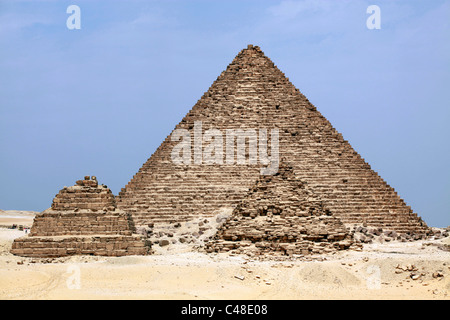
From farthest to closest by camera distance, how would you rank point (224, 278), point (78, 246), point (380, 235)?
point (380, 235) < point (78, 246) < point (224, 278)

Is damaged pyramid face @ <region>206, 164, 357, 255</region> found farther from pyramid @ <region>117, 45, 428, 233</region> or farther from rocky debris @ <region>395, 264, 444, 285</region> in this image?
pyramid @ <region>117, 45, 428, 233</region>

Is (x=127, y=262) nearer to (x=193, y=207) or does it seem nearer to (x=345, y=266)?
(x=345, y=266)

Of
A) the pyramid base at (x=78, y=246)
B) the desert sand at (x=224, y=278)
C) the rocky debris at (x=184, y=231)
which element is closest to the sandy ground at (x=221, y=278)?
the desert sand at (x=224, y=278)

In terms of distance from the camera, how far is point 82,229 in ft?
66.5

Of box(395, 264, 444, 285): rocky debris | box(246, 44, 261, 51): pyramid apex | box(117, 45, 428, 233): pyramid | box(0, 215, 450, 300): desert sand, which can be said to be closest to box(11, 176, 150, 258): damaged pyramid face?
box(0, 215, 450, 300): desert sand

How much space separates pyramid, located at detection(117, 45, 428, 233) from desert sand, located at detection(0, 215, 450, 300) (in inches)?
551

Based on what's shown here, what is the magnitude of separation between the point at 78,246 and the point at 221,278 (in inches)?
174

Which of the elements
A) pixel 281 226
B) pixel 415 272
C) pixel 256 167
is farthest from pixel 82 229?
pixel 256 167

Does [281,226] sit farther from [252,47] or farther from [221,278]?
[252,47]

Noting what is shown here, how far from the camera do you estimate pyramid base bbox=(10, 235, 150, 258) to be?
19656 millimetres

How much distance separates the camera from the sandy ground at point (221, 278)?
52.1ft

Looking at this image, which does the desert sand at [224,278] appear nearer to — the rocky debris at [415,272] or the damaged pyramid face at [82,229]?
the rocky debris at [415,272]

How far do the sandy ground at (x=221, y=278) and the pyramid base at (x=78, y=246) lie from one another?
38 cm

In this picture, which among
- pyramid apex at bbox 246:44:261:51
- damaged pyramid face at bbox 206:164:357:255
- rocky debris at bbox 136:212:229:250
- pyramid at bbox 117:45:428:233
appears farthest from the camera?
pyramid apex at bbox 246:44:261:51
